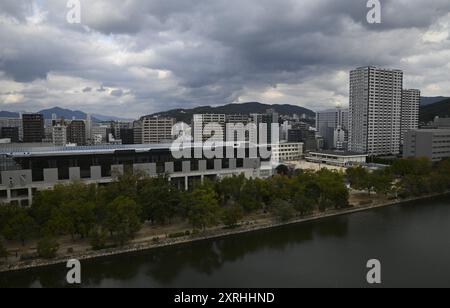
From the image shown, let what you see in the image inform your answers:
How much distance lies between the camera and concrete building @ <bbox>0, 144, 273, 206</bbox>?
1110 centimetres

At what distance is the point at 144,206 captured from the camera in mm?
9609

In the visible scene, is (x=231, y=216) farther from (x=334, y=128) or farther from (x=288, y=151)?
(x=334, y=128)

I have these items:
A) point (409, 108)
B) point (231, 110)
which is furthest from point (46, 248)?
point (231, 110)

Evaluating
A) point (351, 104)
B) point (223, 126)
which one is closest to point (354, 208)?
point (351, 104)

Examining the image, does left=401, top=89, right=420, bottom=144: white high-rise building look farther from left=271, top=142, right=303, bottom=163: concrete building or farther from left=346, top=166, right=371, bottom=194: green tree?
left=346, top=166, right=371, bottom=194: green tree

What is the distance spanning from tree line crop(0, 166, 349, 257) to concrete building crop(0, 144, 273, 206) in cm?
183

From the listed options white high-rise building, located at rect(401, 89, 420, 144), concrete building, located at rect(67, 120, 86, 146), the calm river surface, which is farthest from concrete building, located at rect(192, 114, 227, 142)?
the calm river surface

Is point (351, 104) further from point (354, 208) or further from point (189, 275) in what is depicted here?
point (189, 275)

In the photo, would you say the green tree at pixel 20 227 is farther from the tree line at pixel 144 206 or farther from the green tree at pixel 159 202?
the green tree at pixel 159 202

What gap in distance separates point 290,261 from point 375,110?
913 inches

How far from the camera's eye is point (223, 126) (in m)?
37.7

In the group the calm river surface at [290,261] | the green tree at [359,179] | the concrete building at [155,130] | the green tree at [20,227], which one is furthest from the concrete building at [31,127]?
the calm river surface at [290,261]

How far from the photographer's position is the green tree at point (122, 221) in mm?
8367

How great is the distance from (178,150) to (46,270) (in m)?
7.34
